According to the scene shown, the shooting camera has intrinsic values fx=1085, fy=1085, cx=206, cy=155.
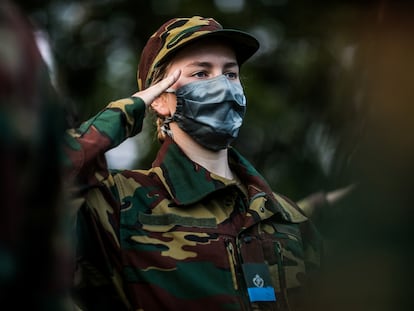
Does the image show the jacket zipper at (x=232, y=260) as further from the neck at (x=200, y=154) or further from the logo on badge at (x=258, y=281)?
the neck at (x=200, y=154)

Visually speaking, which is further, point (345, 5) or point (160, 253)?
point (160, 253)

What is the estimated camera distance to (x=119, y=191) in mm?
3906

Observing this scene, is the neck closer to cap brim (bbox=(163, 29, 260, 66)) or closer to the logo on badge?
cap brim (bbox=(163, 29, 260, 66))

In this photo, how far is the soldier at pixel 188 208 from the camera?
3734 millimetres

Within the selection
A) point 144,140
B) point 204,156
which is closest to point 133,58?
point 144,140

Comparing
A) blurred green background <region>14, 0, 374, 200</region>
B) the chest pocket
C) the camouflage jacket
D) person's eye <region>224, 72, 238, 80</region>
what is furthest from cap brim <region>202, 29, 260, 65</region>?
blurred green background <region>14, 0, 374, 200</region>

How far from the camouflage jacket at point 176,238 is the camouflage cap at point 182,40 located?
1.25 feet

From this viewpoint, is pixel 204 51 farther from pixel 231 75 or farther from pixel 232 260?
pixel 232 260

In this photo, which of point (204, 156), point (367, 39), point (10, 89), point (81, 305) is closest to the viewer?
point (10, 89)

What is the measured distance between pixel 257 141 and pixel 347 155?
23.3ft

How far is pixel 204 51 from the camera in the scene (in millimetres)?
4223

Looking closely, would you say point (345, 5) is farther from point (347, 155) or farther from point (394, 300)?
point (394, 300)

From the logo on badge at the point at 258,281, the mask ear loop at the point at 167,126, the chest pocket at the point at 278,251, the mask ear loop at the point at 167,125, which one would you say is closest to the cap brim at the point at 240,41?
the mask ear loop at the point at 167,125

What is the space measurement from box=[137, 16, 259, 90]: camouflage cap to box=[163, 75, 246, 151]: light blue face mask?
0.17m
